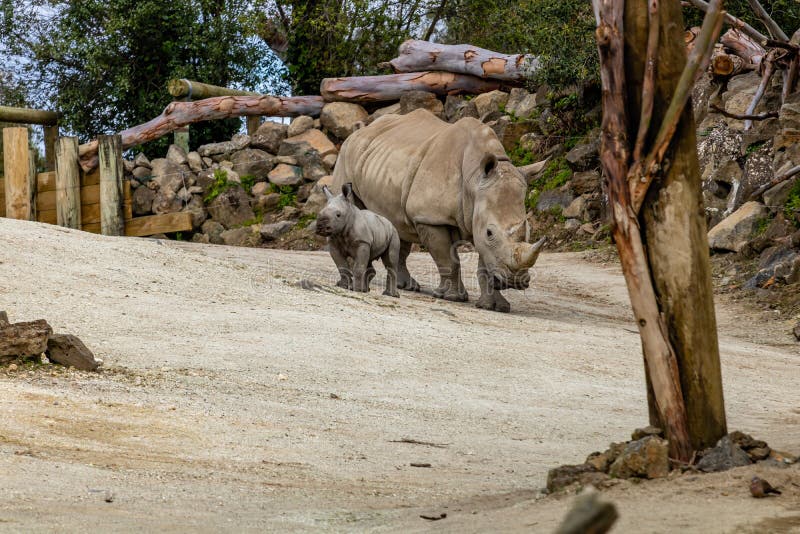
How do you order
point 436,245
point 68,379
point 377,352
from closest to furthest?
point 68,379 → point 377,352 → point 436,245

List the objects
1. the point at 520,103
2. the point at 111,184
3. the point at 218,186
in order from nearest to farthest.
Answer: the point at 111,184 → the point at 218,186 → the point at 520,103

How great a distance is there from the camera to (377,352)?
8320mm

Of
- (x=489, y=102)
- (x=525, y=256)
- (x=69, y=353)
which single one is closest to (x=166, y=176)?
(x=489, y=102)

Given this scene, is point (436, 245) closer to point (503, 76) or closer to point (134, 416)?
point (134, 416)

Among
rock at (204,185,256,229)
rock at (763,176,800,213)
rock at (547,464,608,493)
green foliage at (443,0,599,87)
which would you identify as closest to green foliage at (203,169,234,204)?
rock at (204,185,256,229)

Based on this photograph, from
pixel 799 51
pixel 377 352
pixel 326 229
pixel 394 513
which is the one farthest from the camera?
pixel 799 51

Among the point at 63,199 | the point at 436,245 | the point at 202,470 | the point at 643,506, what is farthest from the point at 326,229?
the point at 63,199

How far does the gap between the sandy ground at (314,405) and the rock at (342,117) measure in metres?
9.34

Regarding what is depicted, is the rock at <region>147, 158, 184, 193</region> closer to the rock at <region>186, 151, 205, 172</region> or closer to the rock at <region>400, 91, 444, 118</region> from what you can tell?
the rock at <region>186, 151, 205, 172</region>

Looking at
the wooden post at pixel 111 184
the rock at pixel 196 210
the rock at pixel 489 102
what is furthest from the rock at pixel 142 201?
the rock at pixel 489 102

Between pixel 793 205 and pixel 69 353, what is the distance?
10077 millimetres

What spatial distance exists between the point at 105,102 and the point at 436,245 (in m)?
13.5

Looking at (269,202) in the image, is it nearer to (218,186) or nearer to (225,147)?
(218,186)

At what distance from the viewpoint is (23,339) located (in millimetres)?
6516
